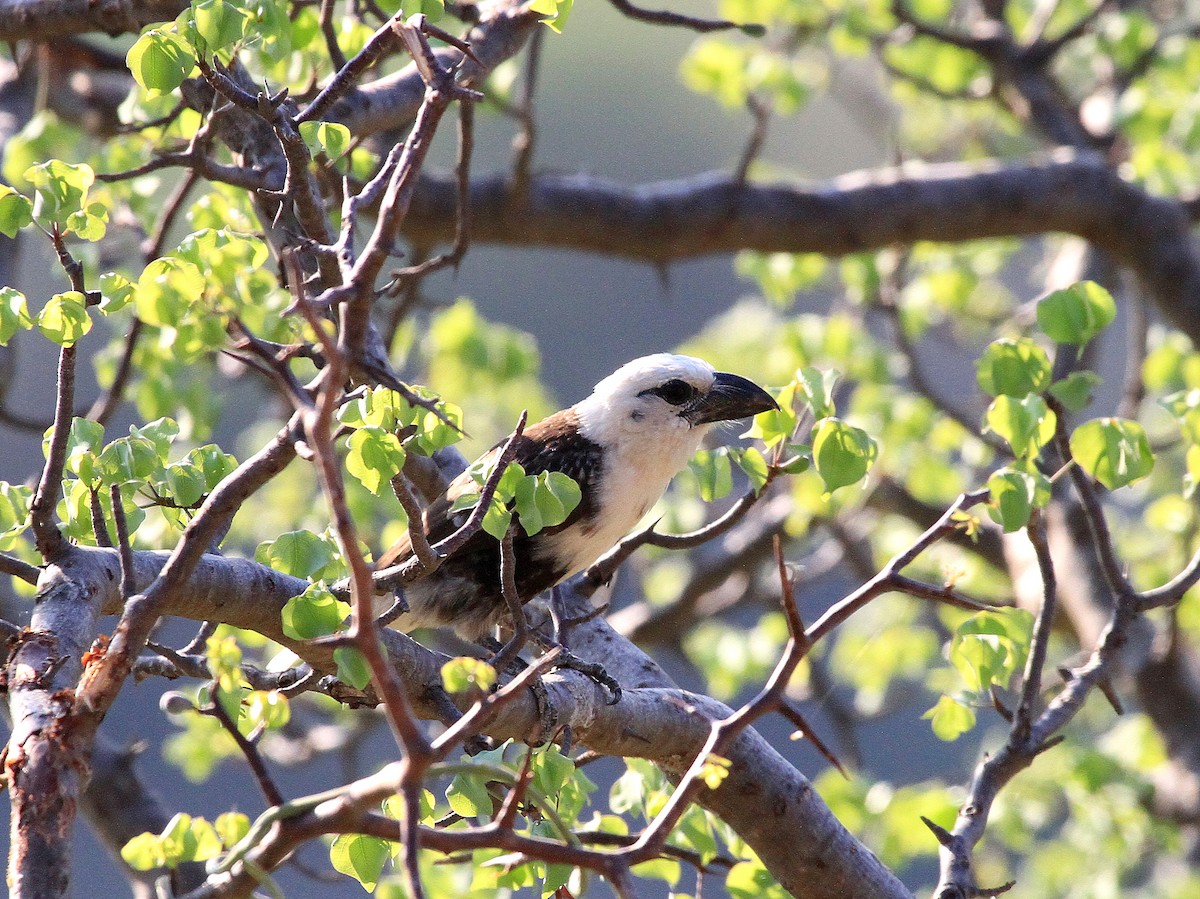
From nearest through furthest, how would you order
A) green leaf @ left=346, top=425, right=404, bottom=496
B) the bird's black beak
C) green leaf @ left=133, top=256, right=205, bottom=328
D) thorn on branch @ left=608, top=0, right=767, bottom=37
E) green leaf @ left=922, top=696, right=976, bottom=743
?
1. green leaf @ left=133, top=256, right=205, bottom=328
2. green leaf @ left=346, top=425, right=404, bottom=496
3. green leaf @ left=922, top=696, right=976, bottom=743
4. thorn on branch @ left=608, top=0, right=767, bottom=37
5. the bird's black beak

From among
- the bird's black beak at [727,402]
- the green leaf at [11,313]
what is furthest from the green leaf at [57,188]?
the bird's black beak at [727,402]

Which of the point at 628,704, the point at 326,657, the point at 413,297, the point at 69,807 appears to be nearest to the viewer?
the point at 69,807

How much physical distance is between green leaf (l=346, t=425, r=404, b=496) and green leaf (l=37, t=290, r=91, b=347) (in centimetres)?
41

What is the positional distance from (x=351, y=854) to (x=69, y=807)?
0.53 m

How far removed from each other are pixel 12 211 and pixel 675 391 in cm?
195

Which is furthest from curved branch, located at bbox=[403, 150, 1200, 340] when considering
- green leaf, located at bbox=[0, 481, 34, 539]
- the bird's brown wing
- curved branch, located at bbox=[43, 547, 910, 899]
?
green leaf, located at bbox=[0, 481, 34, 539]

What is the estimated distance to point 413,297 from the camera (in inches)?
155

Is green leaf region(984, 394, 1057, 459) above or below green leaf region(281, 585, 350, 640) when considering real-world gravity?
above

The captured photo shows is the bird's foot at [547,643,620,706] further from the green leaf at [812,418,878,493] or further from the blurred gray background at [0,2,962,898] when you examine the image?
the blurred gray background at [0,2,962,898]

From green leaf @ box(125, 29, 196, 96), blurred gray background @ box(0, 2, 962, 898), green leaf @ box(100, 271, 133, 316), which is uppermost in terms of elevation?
green leaf @ box(125, 29, 196, 96)

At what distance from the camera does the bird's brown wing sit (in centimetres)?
312

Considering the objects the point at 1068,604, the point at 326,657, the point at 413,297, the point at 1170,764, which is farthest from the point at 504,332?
the point at 326,657

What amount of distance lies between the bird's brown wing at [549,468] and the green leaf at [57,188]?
1186 millimetres

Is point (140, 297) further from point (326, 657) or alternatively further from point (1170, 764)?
point (1170, 764)
